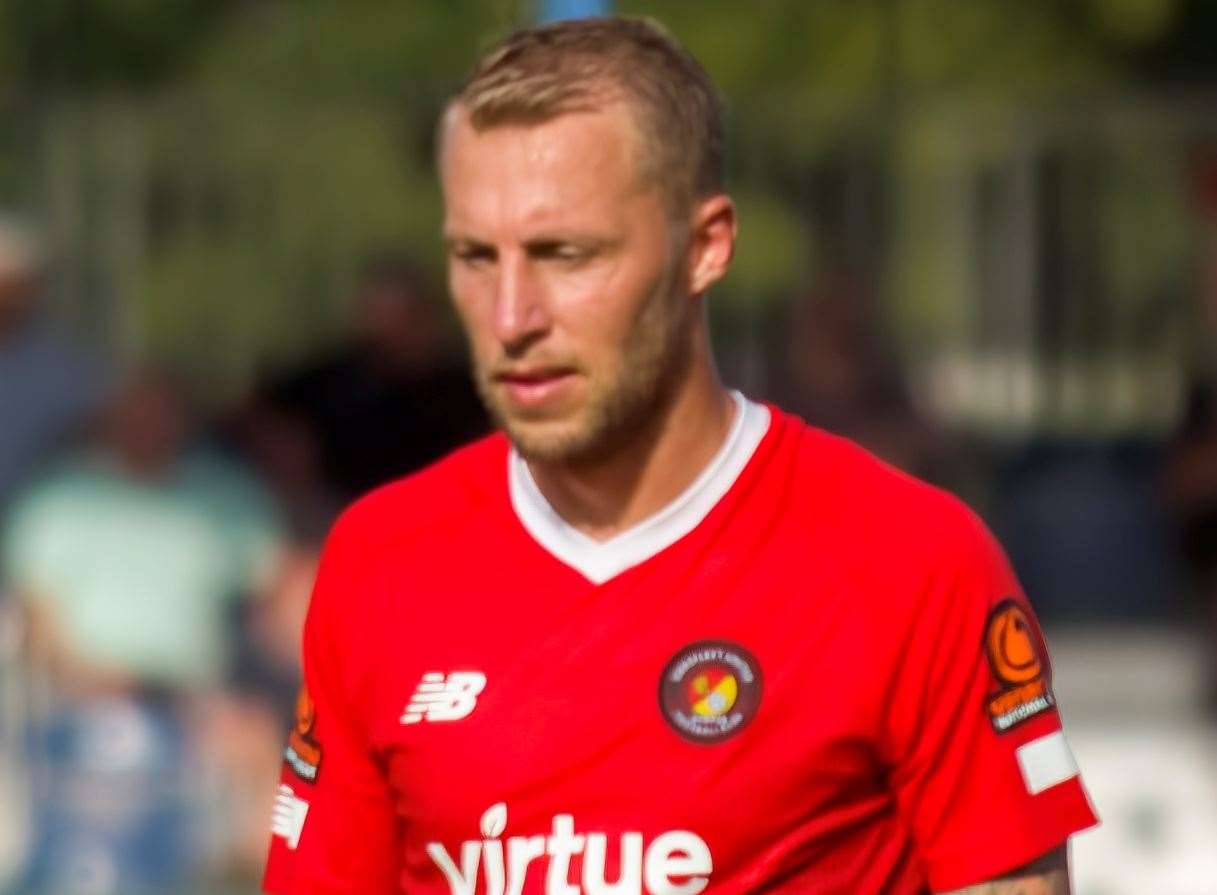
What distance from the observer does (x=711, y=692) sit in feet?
8.71

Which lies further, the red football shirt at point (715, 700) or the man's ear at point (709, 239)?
the man's ear at point (709, 239)

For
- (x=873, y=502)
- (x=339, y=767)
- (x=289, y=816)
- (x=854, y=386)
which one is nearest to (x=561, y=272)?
(x=873, y=502)

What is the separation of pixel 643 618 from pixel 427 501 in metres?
0.33

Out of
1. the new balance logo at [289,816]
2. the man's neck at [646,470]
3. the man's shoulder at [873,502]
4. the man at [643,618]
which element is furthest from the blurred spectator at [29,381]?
the man's shoulder at [873,502]

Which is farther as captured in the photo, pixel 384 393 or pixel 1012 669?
pixel 384 393

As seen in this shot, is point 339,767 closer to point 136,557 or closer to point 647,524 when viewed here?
point 647,524

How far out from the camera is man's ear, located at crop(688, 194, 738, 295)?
9.18ft

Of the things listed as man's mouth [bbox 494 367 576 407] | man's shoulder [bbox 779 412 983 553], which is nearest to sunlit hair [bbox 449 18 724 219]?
man's mouth [bbox 494 367 576 407]

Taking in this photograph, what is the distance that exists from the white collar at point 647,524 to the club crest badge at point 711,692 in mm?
150

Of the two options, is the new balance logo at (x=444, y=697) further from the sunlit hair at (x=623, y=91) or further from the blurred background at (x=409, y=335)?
the blurred background at (x=409, y=335)

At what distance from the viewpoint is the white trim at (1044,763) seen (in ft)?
8.74

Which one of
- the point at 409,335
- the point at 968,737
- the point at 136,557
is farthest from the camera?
the point at 409,335

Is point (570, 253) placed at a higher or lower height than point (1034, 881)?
higher

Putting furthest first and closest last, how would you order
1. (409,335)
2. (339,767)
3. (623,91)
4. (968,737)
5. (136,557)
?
(409,335) → (136,557) → (339,767) → (623,91) → (968,737)
